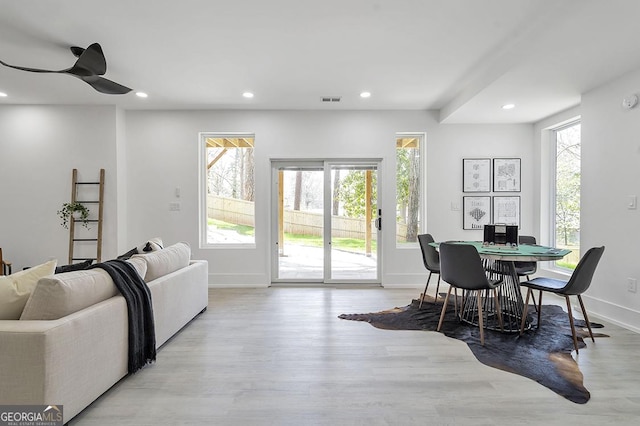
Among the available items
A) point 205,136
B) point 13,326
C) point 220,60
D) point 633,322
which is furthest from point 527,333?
point 205,136

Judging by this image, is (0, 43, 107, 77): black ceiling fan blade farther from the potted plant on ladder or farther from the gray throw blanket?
the potted plant on ladder

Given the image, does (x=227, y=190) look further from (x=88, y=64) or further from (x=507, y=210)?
(x=507, y=210)

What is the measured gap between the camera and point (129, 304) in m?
2.18

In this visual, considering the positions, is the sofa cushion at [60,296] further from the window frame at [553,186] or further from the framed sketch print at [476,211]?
the window frame at [553,186]

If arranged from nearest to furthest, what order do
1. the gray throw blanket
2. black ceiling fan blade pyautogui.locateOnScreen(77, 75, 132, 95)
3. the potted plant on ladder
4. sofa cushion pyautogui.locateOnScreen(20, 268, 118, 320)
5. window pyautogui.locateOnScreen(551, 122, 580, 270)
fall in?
sofa cushion pyautogui.locateOnScreen(20, 268, 118, 320) → the gray throw blanket → black ceiling fan blade pyautogui.locateOnScreen(77, 75, 132, 95) → window pyautogui.locateOnScreen(551, 122, 580, 270) → the potted plant on ladder

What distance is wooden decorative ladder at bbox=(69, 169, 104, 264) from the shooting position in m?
4.65

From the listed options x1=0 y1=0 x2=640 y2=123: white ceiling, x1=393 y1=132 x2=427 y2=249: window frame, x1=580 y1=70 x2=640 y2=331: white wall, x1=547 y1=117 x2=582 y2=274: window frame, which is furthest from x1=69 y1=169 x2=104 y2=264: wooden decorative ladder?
x1=547 y1=117 x2=582 y2=274: window frame

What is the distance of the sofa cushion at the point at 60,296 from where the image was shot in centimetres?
171

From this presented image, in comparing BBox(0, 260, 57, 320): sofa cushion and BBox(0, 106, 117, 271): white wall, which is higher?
BBox(0, 106, 117, 271): white wall

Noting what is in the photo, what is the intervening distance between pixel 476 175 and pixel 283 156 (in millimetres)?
2994

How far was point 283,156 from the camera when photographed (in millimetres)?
4949

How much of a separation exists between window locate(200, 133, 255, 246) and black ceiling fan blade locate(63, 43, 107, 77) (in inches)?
92.1

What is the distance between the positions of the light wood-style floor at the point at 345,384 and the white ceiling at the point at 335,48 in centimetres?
255

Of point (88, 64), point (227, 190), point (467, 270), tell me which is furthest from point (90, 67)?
point (467, 270)
